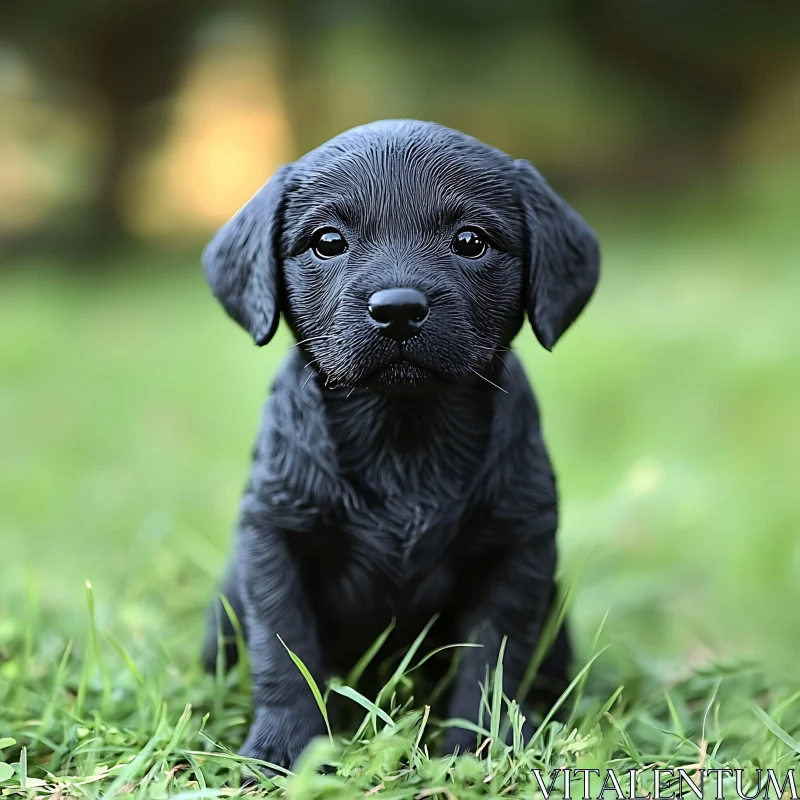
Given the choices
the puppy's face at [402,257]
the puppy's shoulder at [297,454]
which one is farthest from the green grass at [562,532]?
the puppy's face at [402,257]

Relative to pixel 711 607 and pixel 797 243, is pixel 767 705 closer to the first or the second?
pixel 711 607

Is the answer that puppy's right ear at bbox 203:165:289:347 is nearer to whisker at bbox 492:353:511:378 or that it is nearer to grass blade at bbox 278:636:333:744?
whisker at bbox 492:353:511:378

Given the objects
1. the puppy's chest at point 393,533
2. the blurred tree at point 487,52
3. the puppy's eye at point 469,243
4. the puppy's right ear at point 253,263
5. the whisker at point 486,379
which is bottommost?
the puppy's chest at point 393,533

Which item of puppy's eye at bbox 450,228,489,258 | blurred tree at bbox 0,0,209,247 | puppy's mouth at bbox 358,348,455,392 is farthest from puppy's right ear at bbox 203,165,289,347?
blurred tree at bbox 0,0,209,247

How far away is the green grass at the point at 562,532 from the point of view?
8.28 feet

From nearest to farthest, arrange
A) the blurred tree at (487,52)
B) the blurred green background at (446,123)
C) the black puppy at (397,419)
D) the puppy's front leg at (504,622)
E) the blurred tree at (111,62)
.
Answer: the black puppy at (397,419) < the puppy's front leg at (504,622) < the blurred green background at (446,123) < the blurred tree at (487,52) < the blurred tree at (111,62)

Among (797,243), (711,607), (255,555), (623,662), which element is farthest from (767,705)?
(797,243)

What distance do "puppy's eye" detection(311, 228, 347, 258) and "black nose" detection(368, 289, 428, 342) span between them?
23 centimetres

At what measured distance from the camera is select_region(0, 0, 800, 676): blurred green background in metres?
5.28

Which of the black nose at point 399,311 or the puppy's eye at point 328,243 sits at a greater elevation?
the puppy's eye at point 328,243

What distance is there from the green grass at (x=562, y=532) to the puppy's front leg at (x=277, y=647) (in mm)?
114

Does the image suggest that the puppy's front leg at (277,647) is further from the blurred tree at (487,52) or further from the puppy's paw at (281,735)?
the blurred tree at (487,52)

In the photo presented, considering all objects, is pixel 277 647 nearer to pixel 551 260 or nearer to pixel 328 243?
pixel 328 243

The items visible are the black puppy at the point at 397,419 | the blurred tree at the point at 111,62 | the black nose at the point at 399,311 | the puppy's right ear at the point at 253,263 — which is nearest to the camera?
the black nose at the point at 399,311
